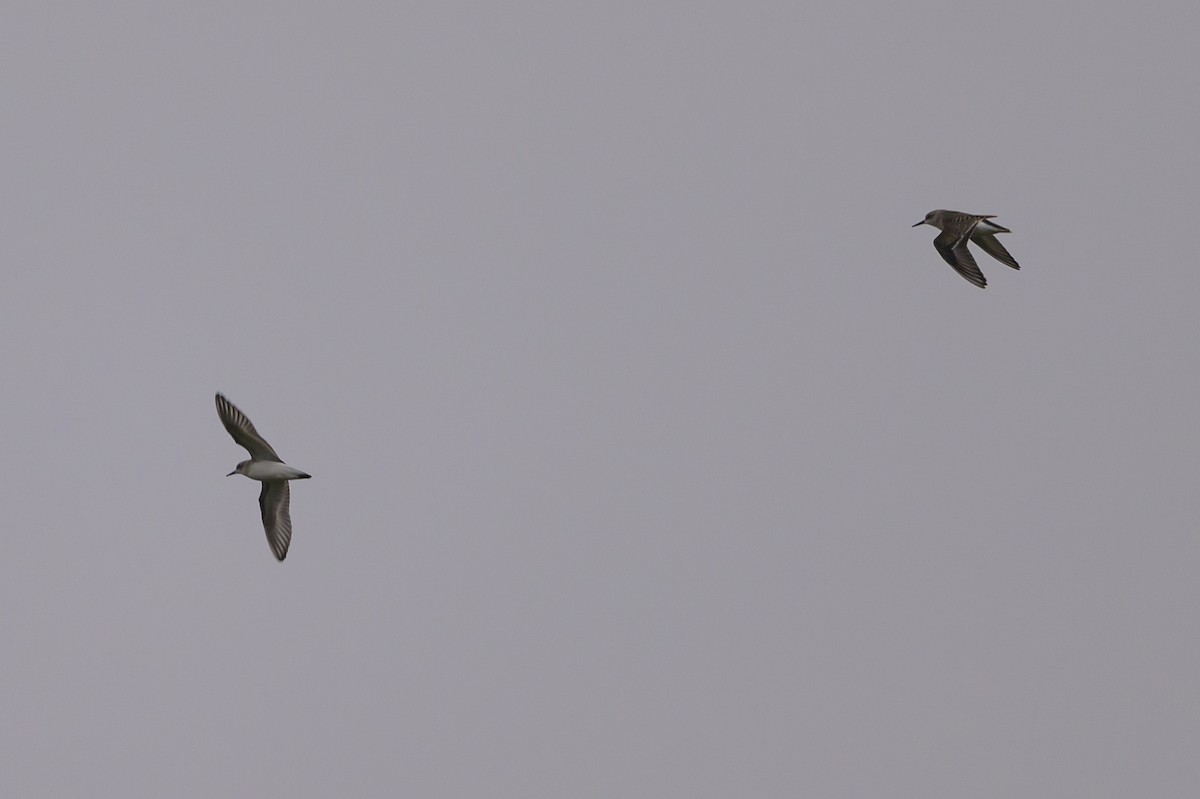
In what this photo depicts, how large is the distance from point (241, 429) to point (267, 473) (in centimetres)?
109

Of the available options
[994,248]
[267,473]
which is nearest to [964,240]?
[994,248]

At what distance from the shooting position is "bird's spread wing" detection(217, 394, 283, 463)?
3066 centimetres

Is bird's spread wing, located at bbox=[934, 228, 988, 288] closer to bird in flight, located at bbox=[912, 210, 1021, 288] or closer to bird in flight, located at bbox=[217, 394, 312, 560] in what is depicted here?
bird in flight, located at bbox=[912, 210, 1021, 288]

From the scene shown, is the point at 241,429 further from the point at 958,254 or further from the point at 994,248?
the point at 994,248

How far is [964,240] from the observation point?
3356cm

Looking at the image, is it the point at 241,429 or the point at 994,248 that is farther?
the point at 994,248

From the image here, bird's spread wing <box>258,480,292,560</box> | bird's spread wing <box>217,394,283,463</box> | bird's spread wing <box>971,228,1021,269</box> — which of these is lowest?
bird's spread wing <box>258,480,292,560</box>

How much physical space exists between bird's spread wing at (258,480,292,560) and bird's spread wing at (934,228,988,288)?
1594 centimetres

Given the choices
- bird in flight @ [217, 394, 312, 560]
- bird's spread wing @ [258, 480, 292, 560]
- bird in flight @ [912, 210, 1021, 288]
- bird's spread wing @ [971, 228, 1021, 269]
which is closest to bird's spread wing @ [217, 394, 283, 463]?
bird in flight @ [217, 394, 312, 560]

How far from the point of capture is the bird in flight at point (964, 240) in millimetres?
33344

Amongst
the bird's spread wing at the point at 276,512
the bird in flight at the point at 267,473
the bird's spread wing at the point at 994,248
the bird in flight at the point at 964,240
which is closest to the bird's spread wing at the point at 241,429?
the bird in flight at the point at 267,473

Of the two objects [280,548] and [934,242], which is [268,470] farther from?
[934,242]

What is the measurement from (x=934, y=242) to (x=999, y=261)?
→ 5.27ft

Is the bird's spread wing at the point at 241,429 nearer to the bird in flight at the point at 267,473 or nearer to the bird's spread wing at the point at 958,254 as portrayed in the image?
the bird in flight at the point at 267,473
